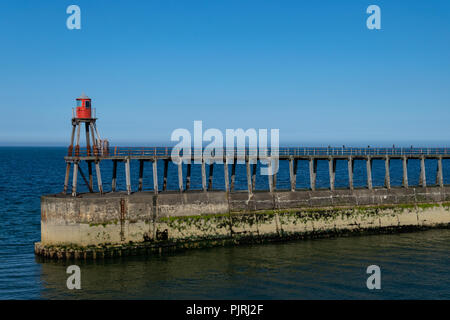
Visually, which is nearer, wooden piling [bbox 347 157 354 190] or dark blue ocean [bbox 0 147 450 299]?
dark blue ocean [bbox 0 147 450 299]

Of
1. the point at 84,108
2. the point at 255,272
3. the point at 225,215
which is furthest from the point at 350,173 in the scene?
the point at 84,108

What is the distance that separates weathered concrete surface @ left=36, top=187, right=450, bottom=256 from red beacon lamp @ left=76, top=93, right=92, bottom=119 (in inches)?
284

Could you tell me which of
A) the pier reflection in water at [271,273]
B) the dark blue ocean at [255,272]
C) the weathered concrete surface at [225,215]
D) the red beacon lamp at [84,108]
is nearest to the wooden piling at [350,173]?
the weathered concrete surface at [225,215]

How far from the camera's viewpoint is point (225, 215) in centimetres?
3928

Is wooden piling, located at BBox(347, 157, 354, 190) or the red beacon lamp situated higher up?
the red beacon lamp

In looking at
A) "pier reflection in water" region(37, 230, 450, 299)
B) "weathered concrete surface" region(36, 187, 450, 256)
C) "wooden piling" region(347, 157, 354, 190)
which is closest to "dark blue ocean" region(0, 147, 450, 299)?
"pier reflection in water" region(37, 230, 450, 299)

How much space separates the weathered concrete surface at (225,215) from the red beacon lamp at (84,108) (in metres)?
7.21

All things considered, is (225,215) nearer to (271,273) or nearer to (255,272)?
(255,272)

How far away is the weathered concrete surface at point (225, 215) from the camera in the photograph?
34.5 metres

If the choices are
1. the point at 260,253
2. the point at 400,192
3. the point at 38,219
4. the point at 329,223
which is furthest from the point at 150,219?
the point at 400,192

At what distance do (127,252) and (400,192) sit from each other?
29570 millimetres

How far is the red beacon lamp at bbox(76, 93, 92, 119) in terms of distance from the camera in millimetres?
38719

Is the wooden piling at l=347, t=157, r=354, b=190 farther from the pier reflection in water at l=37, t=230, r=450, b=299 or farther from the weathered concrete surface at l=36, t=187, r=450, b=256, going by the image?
the pier reflection in water at l=37, t=230, r=450, b=299

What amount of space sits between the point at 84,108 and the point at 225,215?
16.1 m
